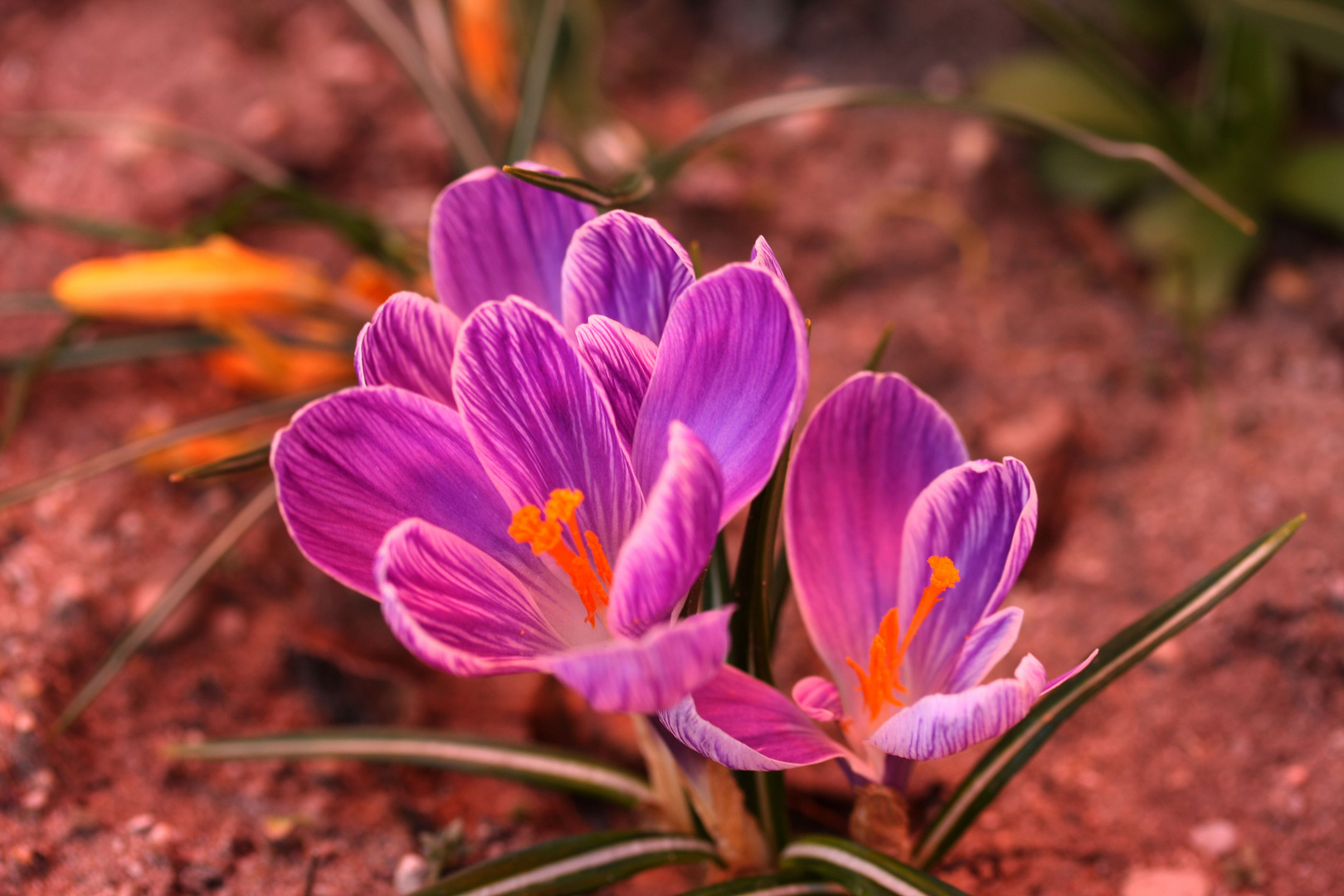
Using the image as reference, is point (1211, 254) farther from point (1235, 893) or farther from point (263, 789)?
point (263, 789)

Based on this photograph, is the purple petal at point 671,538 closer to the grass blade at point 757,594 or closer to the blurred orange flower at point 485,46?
the grass blade at point 757,594

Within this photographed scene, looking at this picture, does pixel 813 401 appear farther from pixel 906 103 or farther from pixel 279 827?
pixel 279 827

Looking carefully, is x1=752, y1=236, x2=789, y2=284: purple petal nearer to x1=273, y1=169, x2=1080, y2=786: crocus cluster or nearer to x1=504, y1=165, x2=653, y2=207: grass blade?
x1=273, y1=169, x2=1080, y2=786: crocus cluster

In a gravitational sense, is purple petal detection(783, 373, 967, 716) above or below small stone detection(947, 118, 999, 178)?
below

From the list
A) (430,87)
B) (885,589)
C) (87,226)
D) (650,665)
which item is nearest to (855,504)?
(885,589)

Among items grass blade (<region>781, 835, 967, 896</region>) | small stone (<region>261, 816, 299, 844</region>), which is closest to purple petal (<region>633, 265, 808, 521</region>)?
grass blade (<region>781, 835, 967, 896</region>)

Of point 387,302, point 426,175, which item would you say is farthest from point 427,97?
point 387,302
